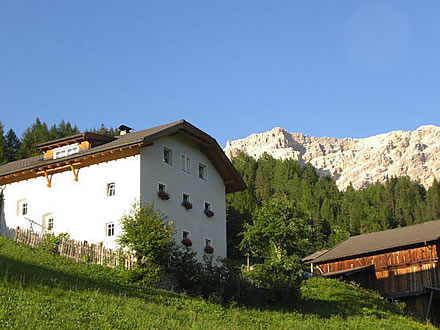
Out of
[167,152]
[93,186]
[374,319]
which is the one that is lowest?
[374,319]

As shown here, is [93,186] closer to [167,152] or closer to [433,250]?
[167,152]

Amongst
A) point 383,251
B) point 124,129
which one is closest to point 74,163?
point 124,129

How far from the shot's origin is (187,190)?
3862cm

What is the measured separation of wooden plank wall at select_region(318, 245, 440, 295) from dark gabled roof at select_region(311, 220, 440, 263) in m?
0.61

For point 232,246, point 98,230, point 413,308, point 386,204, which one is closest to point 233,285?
point 98,230

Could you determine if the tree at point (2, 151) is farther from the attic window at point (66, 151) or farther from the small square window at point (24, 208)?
the attic window at point (66, 151)

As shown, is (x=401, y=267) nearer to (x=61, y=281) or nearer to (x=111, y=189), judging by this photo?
(x=111, y=189)

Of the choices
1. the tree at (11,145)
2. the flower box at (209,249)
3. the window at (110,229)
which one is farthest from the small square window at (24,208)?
the tree at (11,145)

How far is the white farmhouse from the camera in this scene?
35.1 metres

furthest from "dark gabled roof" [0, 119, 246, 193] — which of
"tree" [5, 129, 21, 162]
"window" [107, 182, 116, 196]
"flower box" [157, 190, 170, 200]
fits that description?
"tree" [5, 129, 21, 162]

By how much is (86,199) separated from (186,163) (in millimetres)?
6945

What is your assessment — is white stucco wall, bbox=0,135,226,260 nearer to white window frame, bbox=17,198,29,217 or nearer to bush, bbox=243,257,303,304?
white window frame, bbox=17,198,29,217

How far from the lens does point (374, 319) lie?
3061cm

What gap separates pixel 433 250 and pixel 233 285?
20.7m
